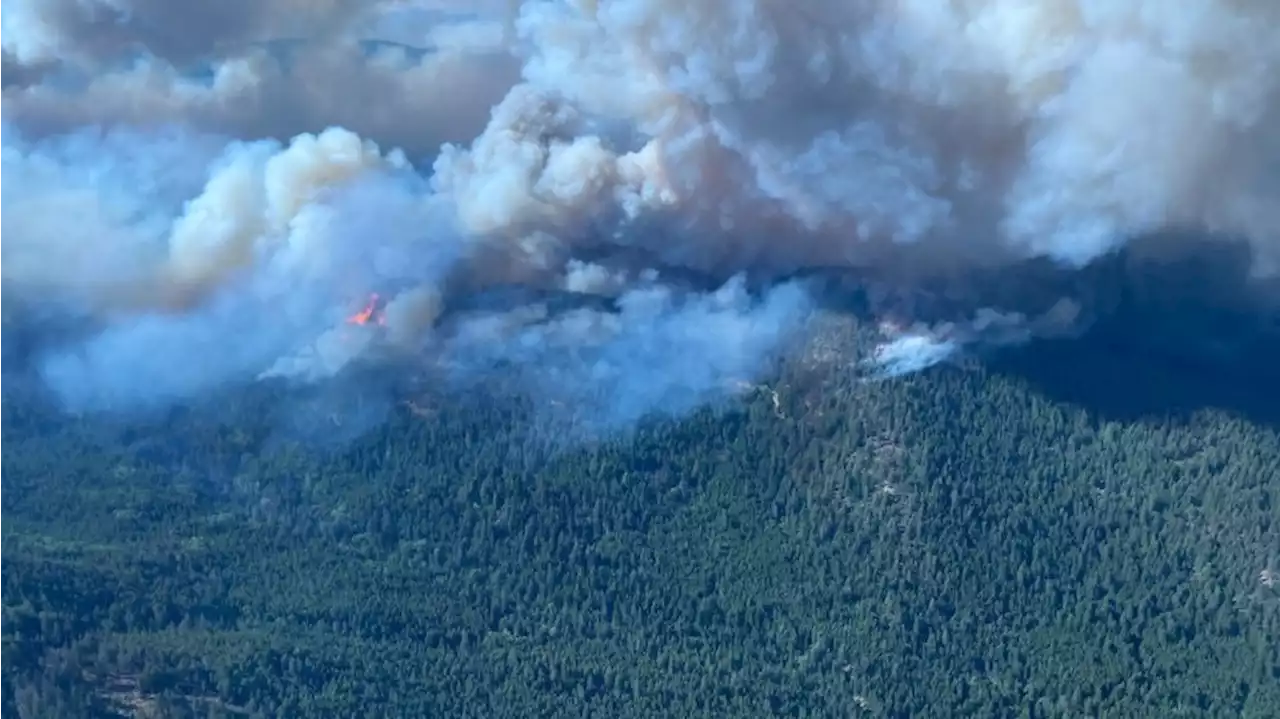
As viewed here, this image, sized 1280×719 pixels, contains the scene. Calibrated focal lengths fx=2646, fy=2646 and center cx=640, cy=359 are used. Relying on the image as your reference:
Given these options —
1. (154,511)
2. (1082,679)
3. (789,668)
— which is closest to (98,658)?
(154,511)

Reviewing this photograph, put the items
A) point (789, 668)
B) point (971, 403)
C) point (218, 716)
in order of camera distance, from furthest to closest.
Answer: point (971, 403) < point (789, 668) < point (218, 716)

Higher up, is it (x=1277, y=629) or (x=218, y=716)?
(x=1277, y=629)

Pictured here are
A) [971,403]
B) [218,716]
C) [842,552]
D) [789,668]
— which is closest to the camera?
[218,716]

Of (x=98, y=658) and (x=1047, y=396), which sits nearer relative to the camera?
(x=98, y=658)

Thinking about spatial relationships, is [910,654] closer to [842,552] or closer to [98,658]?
[842,552]

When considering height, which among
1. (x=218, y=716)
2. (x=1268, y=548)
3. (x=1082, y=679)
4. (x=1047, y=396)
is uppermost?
(x=1047, y=396)

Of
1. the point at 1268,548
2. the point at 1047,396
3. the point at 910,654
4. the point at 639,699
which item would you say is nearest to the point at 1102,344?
the point at 1047,396

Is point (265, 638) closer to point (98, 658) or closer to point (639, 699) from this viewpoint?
point (98, 658)
